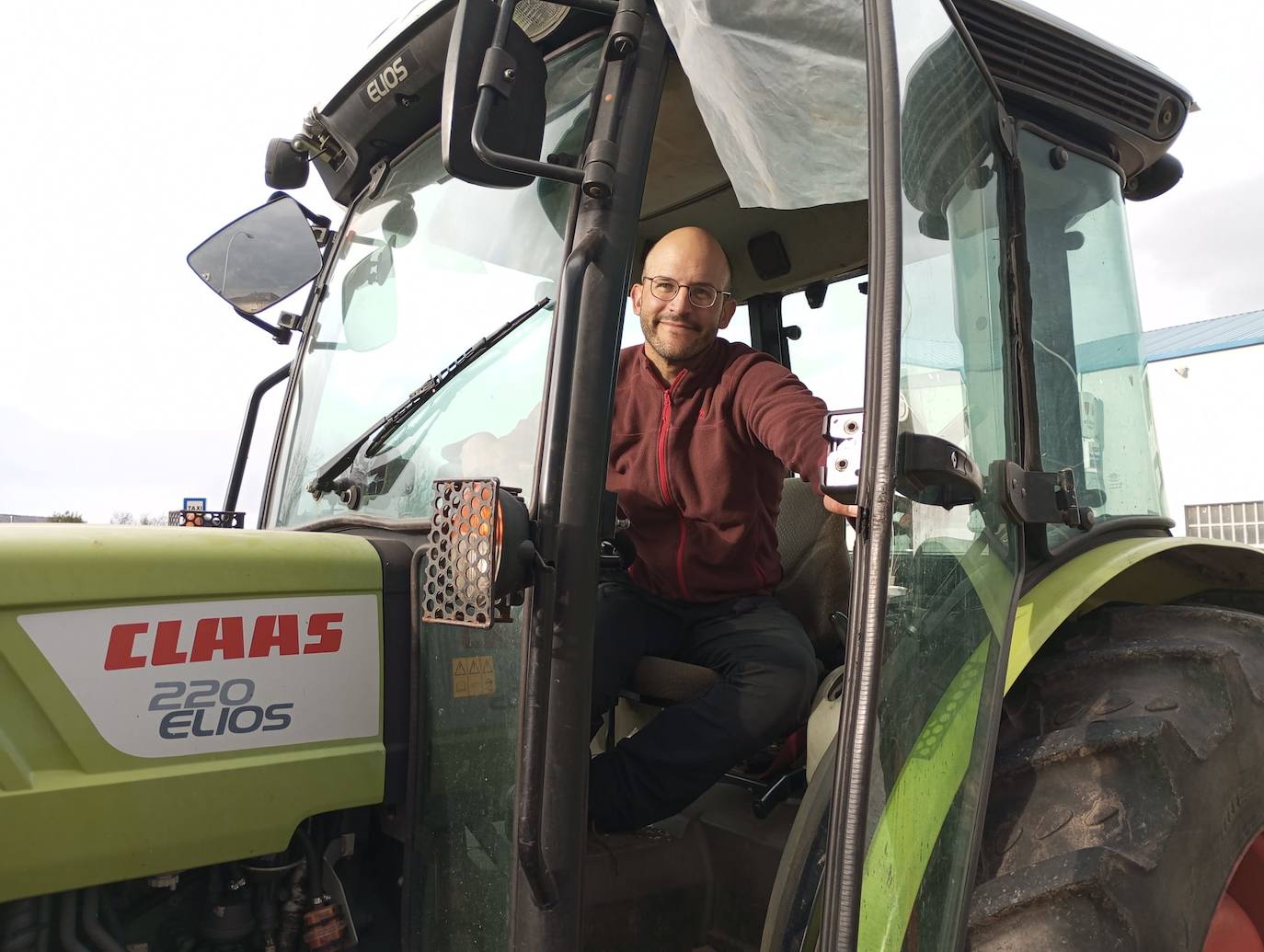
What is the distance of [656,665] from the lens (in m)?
2.23

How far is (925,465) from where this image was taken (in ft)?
4.87

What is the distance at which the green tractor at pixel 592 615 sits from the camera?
1490 millimetres

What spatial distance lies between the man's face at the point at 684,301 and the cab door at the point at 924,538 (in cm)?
57

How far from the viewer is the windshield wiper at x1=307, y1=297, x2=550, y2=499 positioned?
189cm

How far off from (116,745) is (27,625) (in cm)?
21

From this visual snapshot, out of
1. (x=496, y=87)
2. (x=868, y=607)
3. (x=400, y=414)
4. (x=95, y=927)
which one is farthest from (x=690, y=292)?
(x=95, y=927)

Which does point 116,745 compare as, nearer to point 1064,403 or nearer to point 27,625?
point 27,625

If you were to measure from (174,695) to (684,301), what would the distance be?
1.29 m

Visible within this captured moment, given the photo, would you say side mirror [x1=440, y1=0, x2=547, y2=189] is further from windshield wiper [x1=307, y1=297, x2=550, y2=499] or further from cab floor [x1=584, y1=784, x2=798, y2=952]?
cab floor [x1=584, y1=784, x2=798, y2=952]

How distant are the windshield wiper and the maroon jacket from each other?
1.58 feet

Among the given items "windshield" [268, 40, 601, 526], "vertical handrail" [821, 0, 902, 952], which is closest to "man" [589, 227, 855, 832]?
"windshield" [268, 40, 601, 526]

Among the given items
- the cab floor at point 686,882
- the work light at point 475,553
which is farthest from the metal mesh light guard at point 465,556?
the cab floor at point 686,882

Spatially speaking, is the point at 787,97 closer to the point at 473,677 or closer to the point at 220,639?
the point at 473,677

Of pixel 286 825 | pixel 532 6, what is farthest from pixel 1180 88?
pixel 286 825
